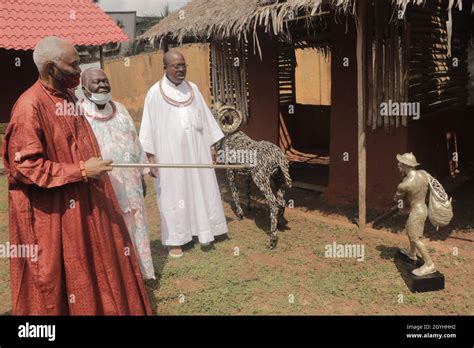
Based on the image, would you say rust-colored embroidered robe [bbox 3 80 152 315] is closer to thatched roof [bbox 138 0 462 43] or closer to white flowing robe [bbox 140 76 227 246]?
white flowing robe [bbox 140 76 227 246]

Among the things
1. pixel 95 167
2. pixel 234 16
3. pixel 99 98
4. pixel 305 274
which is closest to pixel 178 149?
pixel 99 98

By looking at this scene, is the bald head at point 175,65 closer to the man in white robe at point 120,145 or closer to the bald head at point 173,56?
the bald head at point 173,56

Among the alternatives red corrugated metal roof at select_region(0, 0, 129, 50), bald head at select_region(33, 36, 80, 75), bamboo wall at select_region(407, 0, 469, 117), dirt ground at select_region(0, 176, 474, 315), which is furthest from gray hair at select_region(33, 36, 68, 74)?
red corrugated metal roof at select_region(0, 0, 129, 50)

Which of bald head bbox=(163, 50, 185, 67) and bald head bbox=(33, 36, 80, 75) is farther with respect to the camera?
bald head bbox=(163, 50, 185, 67)

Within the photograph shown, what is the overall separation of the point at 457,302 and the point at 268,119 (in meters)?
5.12

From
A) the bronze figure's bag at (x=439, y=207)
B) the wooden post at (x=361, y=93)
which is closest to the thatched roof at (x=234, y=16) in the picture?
the wooden post at (x=361, y=93)

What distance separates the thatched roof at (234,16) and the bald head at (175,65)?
1.63m

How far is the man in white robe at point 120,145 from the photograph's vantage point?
13.1 ft

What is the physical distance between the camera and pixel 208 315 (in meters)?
3.96

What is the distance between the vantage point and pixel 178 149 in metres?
5.06

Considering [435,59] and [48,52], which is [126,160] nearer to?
[48,52]

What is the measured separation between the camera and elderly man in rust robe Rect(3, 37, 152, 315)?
2.76m

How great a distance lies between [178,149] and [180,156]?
0.28 feet
